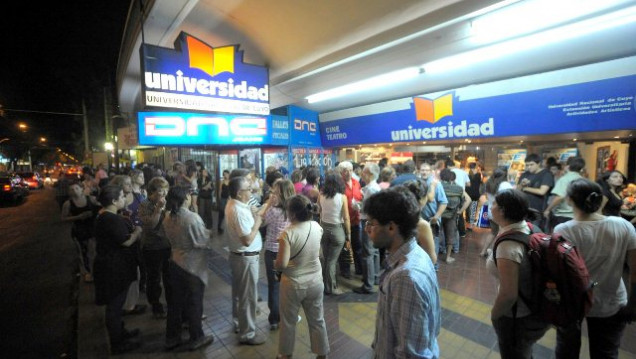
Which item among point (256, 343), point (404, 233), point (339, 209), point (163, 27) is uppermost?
point (163, 27)

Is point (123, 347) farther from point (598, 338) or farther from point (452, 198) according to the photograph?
point (452, 198)

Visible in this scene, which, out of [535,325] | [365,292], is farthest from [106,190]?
[535,325]

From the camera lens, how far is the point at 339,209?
4.31 metres

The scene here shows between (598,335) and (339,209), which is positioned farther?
(339,209)

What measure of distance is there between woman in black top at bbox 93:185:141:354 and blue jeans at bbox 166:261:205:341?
554 millimetres

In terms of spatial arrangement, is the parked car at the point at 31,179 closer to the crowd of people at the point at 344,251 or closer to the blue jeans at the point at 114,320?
the crowd of people at the point at 344,251

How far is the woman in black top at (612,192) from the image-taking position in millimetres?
4285

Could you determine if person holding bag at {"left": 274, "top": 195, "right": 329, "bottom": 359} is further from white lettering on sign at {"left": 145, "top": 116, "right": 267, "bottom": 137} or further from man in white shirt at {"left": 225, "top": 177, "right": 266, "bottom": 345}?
white lettering on sign at {"left": 145, "top": 116, "right": 267, "bottom": 137}

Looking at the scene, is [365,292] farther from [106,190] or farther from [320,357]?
[106,190]

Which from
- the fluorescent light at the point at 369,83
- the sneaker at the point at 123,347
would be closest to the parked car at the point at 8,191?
the fluorescent light at the point at 369,83

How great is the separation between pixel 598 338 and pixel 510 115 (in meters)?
5.52

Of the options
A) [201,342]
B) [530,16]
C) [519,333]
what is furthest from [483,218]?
[201,342]

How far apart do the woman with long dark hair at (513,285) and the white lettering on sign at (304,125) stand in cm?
824

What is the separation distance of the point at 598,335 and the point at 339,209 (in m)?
2.86
